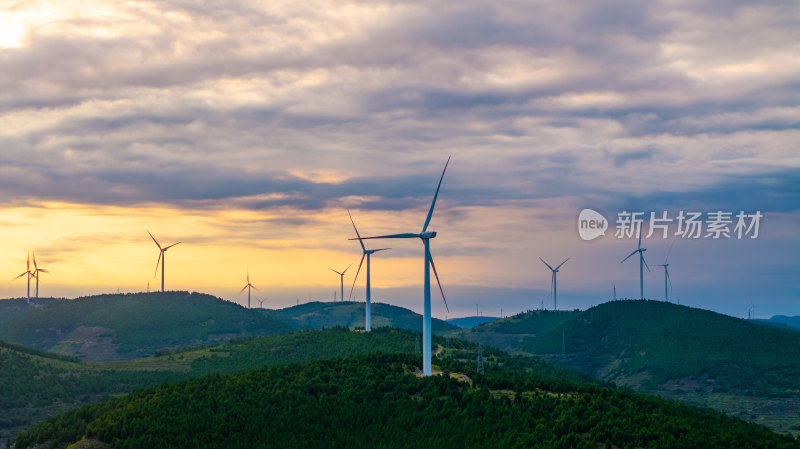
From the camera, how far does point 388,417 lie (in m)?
106

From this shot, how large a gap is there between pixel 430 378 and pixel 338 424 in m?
16.8

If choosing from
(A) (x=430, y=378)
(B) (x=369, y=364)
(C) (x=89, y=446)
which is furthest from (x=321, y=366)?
(C) (x=89, y=446)

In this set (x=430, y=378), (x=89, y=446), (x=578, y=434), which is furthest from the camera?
(x=430, y=378)

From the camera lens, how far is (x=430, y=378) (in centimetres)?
11631

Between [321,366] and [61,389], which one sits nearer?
[321,366]

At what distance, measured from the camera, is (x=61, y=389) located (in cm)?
18675

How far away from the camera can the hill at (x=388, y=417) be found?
93.4 meters

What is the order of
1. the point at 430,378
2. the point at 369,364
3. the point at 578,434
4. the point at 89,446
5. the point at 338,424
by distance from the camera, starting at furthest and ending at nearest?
the point at 369,364
the point at 430,378
the point at 338,424
the point at 89,446
the point at 578,434

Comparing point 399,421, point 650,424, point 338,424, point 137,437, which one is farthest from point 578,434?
point 137,437

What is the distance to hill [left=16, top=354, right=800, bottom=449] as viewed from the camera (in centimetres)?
9338

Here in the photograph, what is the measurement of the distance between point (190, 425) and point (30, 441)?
80.1 feet

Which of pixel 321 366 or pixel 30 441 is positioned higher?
pixel 321 366

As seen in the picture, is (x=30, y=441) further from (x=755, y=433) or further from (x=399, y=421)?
(x=755, y=433)

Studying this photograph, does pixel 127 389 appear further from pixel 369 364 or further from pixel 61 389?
pixel 369 364
